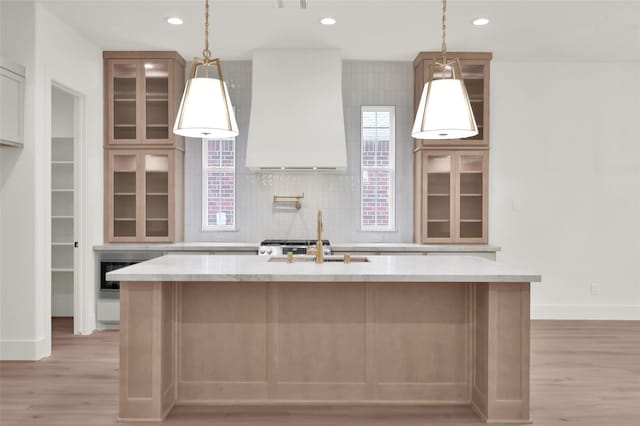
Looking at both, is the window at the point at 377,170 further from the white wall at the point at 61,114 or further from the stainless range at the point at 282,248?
the white wall at the point at 61,114

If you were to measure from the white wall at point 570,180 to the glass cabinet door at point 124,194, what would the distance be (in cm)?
408

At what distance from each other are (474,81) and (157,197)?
377cm

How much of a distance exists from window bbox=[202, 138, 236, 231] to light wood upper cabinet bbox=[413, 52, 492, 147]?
7.17 ft

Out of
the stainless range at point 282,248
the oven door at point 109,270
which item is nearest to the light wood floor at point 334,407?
the oven door at point 109,270

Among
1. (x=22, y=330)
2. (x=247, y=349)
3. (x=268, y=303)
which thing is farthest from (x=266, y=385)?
(x=22, y=330)

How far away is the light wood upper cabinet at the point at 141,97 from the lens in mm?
5523

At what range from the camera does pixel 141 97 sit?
552cm

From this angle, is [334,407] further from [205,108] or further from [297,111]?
[297,111]

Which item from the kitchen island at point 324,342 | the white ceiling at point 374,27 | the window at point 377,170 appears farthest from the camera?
the window at point 377,170

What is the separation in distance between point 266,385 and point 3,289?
8.42 feet

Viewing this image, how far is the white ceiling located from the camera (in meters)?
4.36

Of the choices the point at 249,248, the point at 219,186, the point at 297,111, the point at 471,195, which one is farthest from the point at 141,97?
the point at 471,195

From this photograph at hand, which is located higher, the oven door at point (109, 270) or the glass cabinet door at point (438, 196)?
the glass cabinet door at point (438, 196)

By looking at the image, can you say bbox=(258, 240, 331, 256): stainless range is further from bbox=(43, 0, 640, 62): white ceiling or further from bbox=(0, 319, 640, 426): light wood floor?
bbox=(43, 0, 640, 62): white ceiling
